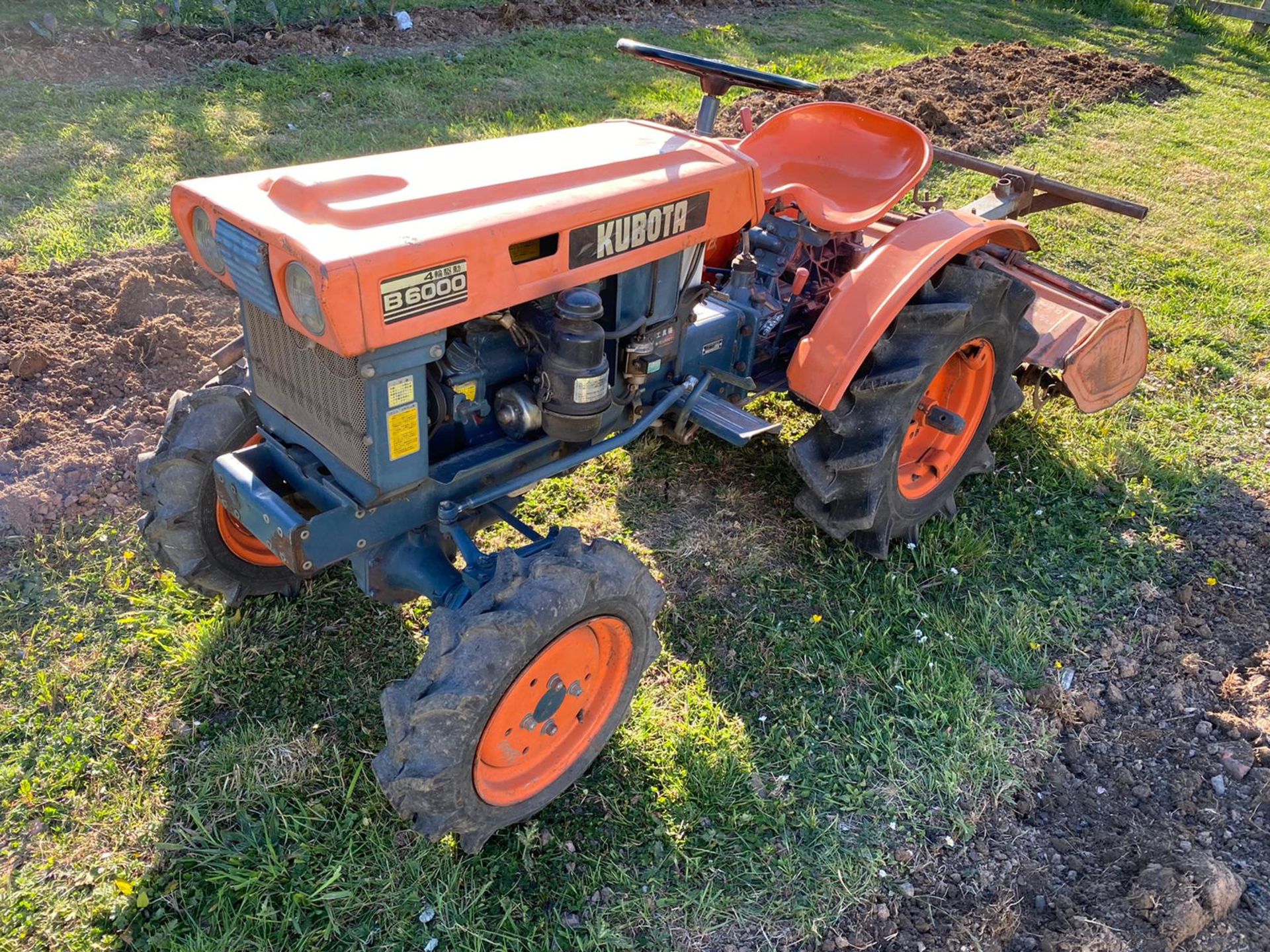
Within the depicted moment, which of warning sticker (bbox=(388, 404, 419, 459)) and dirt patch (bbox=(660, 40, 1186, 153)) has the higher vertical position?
warning sticker (bbox=(388, 404, 419, 459))

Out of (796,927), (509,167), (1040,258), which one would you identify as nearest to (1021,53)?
(1040,258)

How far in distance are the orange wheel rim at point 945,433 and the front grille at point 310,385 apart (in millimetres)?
2228

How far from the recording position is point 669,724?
2.90 metres

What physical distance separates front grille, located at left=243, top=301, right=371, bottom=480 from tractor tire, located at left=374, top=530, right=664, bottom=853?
502 mm

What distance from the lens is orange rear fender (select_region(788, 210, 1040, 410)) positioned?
307cm

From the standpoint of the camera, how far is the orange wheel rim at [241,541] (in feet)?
9.39

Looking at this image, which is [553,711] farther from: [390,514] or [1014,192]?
[1014,192]

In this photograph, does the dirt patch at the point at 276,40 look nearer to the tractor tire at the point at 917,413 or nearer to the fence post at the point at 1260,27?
the tractor tire at the point at 917,413

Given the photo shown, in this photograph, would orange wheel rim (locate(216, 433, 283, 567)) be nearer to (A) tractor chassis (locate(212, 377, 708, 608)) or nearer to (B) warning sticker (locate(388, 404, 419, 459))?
(A) tractor chassis (locate(212, 377, 708, 608))

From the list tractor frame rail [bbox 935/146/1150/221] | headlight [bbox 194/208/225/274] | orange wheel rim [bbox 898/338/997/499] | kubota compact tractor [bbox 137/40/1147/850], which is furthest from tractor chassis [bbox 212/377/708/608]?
tractor frame rail [bbox 935/146/1150/221]

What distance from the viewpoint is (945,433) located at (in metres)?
3.64

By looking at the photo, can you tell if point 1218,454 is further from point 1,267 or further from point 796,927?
point 1,267

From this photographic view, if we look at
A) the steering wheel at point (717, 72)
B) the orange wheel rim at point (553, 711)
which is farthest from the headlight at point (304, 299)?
the steering wheel at point (717, 72)

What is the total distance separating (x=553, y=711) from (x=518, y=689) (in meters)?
0.20
